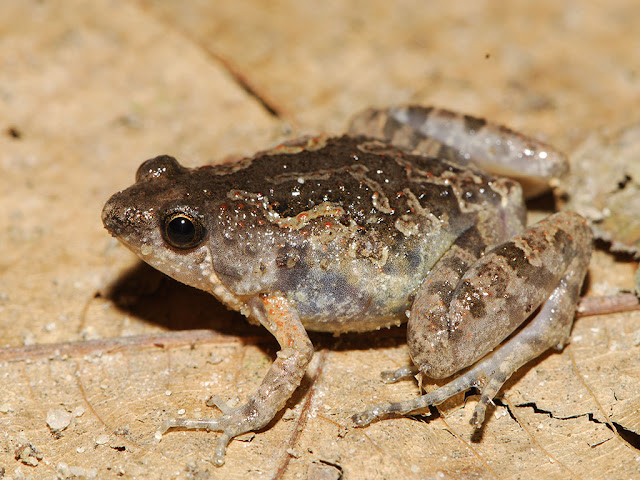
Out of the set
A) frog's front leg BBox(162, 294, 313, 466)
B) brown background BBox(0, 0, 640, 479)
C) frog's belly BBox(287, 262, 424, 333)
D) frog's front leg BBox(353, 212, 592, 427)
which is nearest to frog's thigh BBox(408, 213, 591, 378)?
frog's front leg BBox(353, 212, 592, 427)

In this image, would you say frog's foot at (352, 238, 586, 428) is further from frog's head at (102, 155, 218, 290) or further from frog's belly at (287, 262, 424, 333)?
frog's head at (102, 155, 218, 290)

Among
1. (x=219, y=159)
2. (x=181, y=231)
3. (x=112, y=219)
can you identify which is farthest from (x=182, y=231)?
(x=219, y=159)

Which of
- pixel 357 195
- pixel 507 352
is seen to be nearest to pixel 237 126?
pixel 357 195

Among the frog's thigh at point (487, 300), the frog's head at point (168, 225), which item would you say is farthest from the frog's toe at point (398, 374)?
the frog's head at point (168, 225)

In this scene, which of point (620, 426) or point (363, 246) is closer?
point (620, 426)

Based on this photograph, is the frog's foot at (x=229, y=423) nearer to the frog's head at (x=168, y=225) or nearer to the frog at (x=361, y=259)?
the frog at (x=361, y=259)

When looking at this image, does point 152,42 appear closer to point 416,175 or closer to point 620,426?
point 416,175

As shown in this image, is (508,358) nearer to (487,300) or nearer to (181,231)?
(487,300)

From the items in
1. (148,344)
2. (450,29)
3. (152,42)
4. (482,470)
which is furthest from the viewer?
(450,29)
